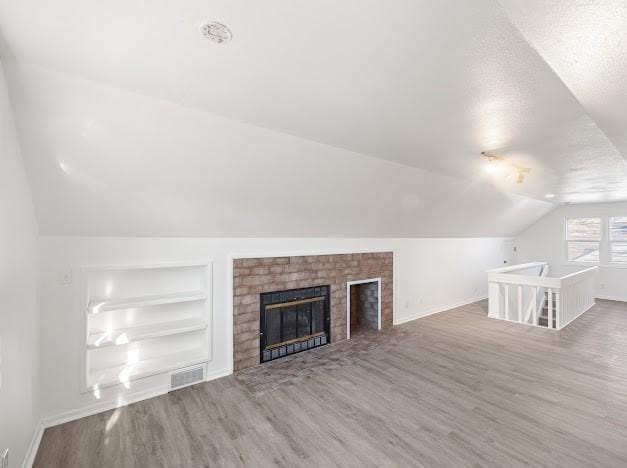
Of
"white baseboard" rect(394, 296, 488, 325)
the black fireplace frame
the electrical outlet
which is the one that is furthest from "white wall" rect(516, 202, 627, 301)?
the electrical outlet

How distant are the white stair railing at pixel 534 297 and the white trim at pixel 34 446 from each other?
693 centimetres

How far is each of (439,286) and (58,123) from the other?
21.7 ft

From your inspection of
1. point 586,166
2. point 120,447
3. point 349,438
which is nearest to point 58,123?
point 120,447

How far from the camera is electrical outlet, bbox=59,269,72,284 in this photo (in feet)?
8.88

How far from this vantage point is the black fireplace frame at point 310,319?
12.9 ft

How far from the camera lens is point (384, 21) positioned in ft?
4.22

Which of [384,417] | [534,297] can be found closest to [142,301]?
[384,417]

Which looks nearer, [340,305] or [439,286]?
[340,305]

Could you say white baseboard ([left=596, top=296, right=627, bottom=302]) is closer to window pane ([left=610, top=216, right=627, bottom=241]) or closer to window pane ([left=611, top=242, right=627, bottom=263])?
window pane ([left=611, top=242, right=627, bottom=263])

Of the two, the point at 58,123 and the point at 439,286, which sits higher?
the point at 58,123

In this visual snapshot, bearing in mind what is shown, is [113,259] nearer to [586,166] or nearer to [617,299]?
[586,166]

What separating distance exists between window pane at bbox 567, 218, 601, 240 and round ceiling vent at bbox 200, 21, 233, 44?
10198 mm

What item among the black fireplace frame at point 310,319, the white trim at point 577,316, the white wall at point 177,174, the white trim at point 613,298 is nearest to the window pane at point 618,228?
the white trim at point 613,298

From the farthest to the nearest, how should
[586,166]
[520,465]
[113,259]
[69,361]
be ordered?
[586,166] < [113,259] < [69,361] < [520,465]
